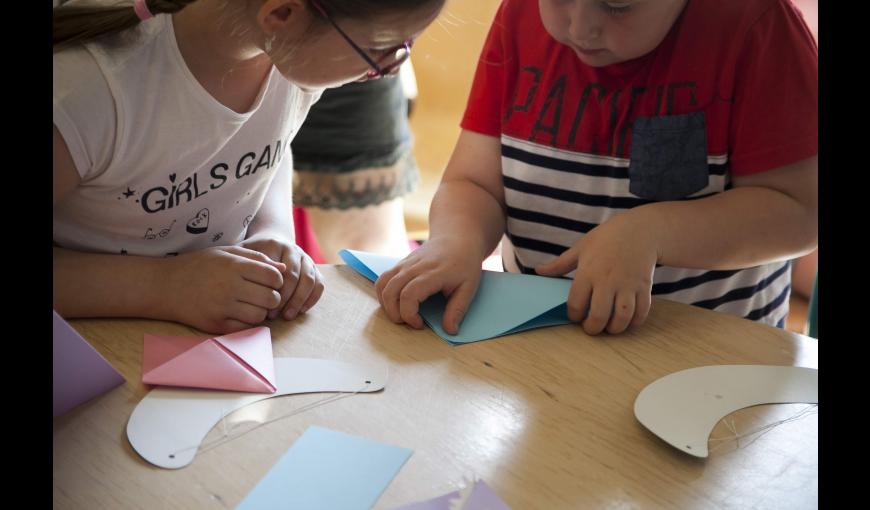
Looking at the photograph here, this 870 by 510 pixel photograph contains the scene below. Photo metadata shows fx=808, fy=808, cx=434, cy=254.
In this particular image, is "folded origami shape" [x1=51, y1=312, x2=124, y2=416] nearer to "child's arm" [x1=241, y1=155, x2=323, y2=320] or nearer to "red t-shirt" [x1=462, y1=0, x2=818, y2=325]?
"child's arm" [x1=241, y1=155, x2=323, y2=320]

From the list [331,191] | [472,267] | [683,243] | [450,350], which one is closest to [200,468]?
[450,350]

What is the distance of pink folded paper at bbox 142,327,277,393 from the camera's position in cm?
66

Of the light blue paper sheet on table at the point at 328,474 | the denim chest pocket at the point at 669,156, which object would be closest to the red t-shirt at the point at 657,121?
the denim chest pocket at the point at 669,156

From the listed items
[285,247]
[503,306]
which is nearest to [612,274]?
[503,306]

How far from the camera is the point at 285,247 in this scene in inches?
34.4

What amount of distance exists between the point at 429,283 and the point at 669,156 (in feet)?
1.17

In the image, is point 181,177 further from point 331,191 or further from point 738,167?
point 331,191

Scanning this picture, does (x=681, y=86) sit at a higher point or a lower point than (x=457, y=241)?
higher

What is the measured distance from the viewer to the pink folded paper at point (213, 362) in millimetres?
661

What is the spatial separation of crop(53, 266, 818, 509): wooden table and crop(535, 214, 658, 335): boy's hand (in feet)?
0.06

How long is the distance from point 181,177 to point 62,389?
0.99ft

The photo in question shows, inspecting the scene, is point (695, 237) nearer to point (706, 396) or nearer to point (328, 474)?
Answer: point (706, 396)

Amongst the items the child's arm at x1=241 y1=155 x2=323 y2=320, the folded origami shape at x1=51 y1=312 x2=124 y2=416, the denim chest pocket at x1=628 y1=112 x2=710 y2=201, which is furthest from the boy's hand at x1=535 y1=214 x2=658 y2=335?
the folded origami shape at x1=51 y1=312 x2=124 y2=416
